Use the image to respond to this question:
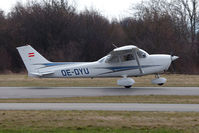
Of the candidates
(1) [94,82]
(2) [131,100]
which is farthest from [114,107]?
(1) [94,82]

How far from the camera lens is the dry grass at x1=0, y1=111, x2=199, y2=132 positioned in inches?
376

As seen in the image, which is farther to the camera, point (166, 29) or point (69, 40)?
point (69, 40)

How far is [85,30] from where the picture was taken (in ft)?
162

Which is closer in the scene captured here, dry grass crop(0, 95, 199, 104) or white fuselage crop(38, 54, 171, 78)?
dry grass crop(0, 95, 199, 104)

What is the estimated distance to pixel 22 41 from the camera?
4859cm

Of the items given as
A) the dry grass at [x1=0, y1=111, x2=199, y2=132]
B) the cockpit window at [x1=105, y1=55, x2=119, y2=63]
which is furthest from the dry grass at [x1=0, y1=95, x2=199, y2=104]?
the cockpit window at [x1=105, y1=55, x2=119, y2=63]

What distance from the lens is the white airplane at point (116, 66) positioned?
2056 centimetres

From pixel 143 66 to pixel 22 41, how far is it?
3092cm

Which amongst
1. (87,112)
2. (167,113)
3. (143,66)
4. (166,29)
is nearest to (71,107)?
(87,112)

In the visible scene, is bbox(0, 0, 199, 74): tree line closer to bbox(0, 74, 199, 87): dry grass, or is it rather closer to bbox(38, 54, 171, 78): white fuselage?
bbox(0, 74, 199, 87): dry grass

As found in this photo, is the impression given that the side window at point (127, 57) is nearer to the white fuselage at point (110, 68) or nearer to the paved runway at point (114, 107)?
the white fuselage at point (110, 68)

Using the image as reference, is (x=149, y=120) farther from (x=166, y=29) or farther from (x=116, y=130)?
(x=166, y=29)

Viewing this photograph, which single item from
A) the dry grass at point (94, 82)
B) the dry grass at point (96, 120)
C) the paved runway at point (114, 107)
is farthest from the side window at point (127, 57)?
the dry grass at point (96, 120)

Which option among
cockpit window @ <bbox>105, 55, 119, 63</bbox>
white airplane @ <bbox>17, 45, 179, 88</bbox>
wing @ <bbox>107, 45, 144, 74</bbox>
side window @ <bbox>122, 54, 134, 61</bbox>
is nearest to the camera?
wing @ <bbox>107, 45, 144, 74</bbox>
